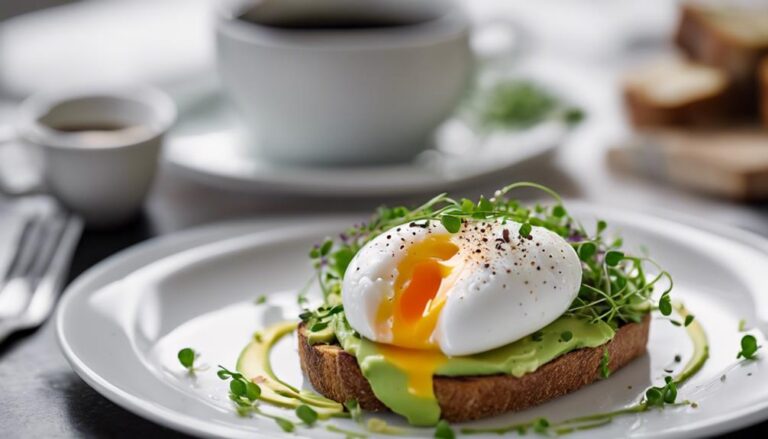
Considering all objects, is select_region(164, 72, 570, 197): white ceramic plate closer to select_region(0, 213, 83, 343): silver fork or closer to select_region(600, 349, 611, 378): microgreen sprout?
select_region(0, 213, 83, 343): silver fork

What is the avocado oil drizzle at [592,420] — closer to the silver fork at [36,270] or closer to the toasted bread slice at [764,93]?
the silver fork at [36,270]

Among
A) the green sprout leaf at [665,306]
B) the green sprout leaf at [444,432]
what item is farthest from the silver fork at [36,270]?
the green sprout leaf at [665,306]

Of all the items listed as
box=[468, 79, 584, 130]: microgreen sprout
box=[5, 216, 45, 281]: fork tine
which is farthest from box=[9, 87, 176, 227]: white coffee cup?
box=[468, 79, 584, 130]: microgreen sprout

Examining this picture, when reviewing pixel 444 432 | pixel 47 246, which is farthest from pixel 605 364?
pixel 47 246

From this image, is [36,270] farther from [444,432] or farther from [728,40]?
[728,40]

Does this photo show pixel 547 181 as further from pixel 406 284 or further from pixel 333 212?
pixel 406 284
